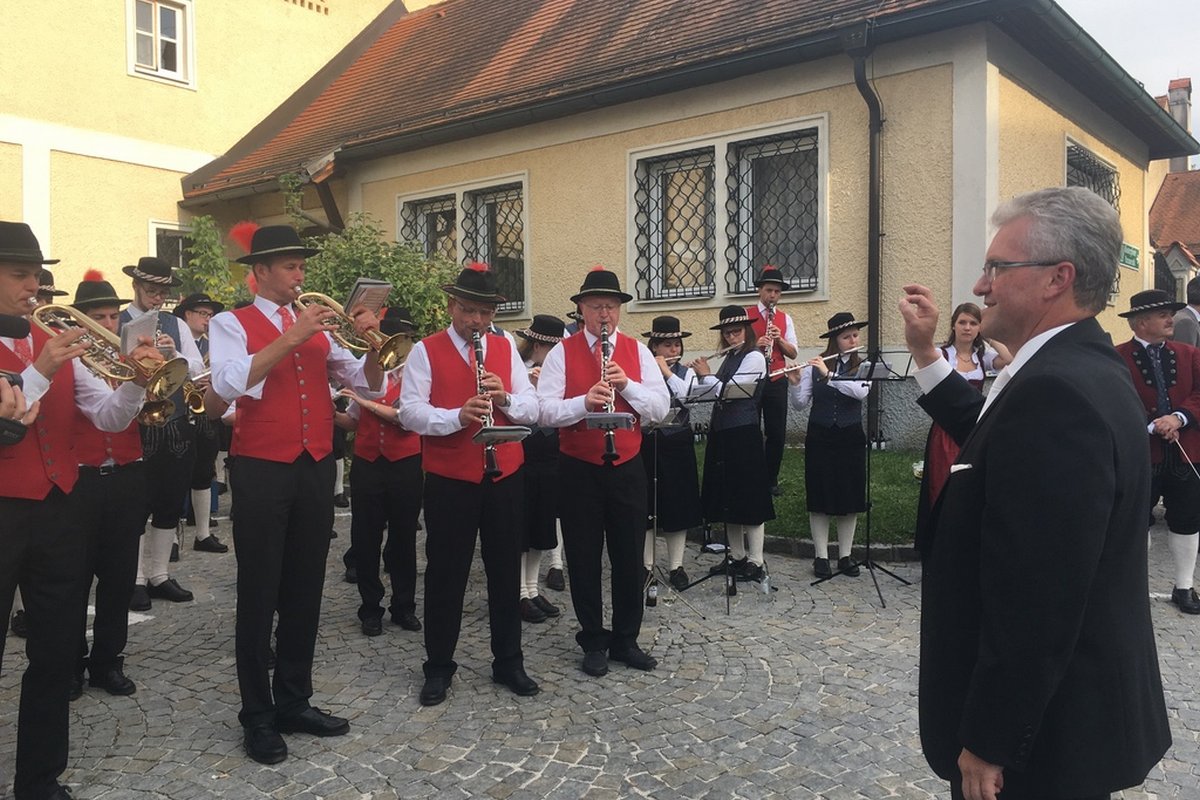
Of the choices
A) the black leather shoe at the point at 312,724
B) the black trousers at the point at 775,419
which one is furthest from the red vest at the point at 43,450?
the black trousers at the point at 775,419

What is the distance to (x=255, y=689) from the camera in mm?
4176

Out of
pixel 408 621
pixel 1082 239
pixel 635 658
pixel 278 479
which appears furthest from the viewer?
pixel 408 621

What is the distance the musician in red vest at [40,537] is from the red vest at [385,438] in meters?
2.55

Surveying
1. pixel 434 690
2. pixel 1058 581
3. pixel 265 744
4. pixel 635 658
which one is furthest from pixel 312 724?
pixel 1058 581

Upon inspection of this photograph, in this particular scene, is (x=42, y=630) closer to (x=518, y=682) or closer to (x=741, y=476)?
(x=518, y=682)

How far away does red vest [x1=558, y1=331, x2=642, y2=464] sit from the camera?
17.3 ft

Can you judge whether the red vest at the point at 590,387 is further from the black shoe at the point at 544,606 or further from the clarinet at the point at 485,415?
the black shoe at the point at 544,606

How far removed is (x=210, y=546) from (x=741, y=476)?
495 centimetres

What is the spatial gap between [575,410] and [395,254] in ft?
27.1

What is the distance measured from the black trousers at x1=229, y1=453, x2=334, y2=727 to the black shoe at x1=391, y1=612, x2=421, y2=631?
65.0 inches

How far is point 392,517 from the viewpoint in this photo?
20.7 ft

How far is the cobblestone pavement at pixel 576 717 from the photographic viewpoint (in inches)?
149

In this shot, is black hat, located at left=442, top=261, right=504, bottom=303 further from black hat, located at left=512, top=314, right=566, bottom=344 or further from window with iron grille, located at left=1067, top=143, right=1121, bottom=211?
window with iron grille, located at left=1067, top=143, right=1121, bottom=211

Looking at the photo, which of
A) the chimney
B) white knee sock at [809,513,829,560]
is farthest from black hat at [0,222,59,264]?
the chimney
